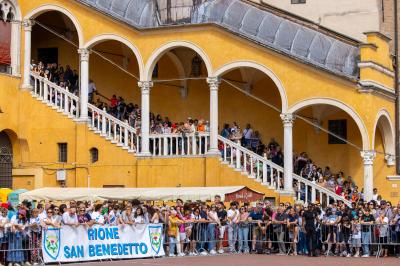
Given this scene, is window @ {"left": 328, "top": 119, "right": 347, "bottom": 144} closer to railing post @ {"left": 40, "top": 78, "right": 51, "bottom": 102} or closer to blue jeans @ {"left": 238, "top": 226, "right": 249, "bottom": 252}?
blue jeans @ {"left": 238, "top": 226, "right": 249, "bottom": 252}

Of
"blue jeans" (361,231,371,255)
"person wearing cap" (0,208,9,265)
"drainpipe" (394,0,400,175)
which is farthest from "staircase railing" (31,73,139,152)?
"person wearing cap" (0,208,9,265)

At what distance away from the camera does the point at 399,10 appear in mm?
40844

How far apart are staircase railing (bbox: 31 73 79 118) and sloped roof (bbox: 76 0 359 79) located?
11.5 ft

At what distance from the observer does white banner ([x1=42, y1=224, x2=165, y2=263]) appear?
86.9ft

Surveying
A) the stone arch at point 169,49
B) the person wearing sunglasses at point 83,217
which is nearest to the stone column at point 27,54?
the stone arch at point 169,49

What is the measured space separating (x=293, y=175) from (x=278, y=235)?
4.70 metres

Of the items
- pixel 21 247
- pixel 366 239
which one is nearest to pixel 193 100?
pixel 366 239

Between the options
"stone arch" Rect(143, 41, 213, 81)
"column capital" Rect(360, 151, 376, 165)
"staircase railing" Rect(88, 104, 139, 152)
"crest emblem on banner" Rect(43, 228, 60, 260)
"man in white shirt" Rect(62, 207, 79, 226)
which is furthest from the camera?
"staircase railing" Rect(88, 104, 139, 152)

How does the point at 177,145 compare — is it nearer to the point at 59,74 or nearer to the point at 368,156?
the point at 59,74

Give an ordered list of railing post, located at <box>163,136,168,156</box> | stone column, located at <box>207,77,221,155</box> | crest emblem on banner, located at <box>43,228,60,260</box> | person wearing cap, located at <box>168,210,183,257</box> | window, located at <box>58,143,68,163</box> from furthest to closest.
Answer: window, located at <box>58,143,68,163</box>, railing post, located at <box>163,136,168,156</box>, stone column, located at <box>207,77,221,155</box>, person wearing cap, located at <box>168,210,183,257</box>, crest emblem on banner, located at <box>43,228,60,260</box>

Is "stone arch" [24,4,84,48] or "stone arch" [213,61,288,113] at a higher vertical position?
"stone arch" [24,4,84,48]

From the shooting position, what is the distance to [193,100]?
41156mm

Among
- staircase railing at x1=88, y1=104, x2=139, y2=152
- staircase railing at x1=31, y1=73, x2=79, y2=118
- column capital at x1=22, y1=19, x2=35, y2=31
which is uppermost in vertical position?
column capital at x1=22, y1=19, x2=35, y2=31

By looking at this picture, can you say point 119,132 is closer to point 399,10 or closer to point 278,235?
point 278,235
